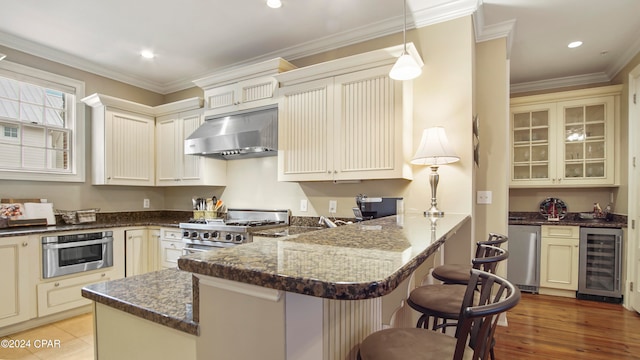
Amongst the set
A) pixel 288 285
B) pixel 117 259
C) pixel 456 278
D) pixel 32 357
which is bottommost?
pixel 32 357

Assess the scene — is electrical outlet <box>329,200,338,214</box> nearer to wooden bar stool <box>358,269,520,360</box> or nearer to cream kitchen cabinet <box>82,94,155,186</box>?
wooden bar stool <box>358,269,520,360</box>

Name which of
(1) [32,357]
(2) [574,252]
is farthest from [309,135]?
(2) [574,252]

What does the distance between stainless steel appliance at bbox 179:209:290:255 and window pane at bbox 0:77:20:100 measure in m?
2.16

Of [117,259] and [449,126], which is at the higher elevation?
[449,126]

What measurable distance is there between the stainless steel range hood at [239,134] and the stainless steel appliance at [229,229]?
0.69 m

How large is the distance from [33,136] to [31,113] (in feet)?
0.80

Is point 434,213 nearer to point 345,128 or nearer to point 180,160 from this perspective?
point 345,128

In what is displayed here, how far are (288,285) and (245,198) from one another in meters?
3.27

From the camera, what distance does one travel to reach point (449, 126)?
2613 mm

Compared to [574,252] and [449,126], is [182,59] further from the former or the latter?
[574,252]

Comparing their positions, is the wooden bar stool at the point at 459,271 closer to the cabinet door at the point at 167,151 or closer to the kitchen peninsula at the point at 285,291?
the kitchen peninsula at the point at 285,291

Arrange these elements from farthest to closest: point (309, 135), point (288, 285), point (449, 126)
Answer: point (309, 135) < point (449, 126) < point (288, 285)

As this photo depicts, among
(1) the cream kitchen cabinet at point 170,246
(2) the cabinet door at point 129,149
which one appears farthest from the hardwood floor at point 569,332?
(2) the cabinet door at point 129,149

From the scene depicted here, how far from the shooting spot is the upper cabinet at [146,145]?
367 cm
